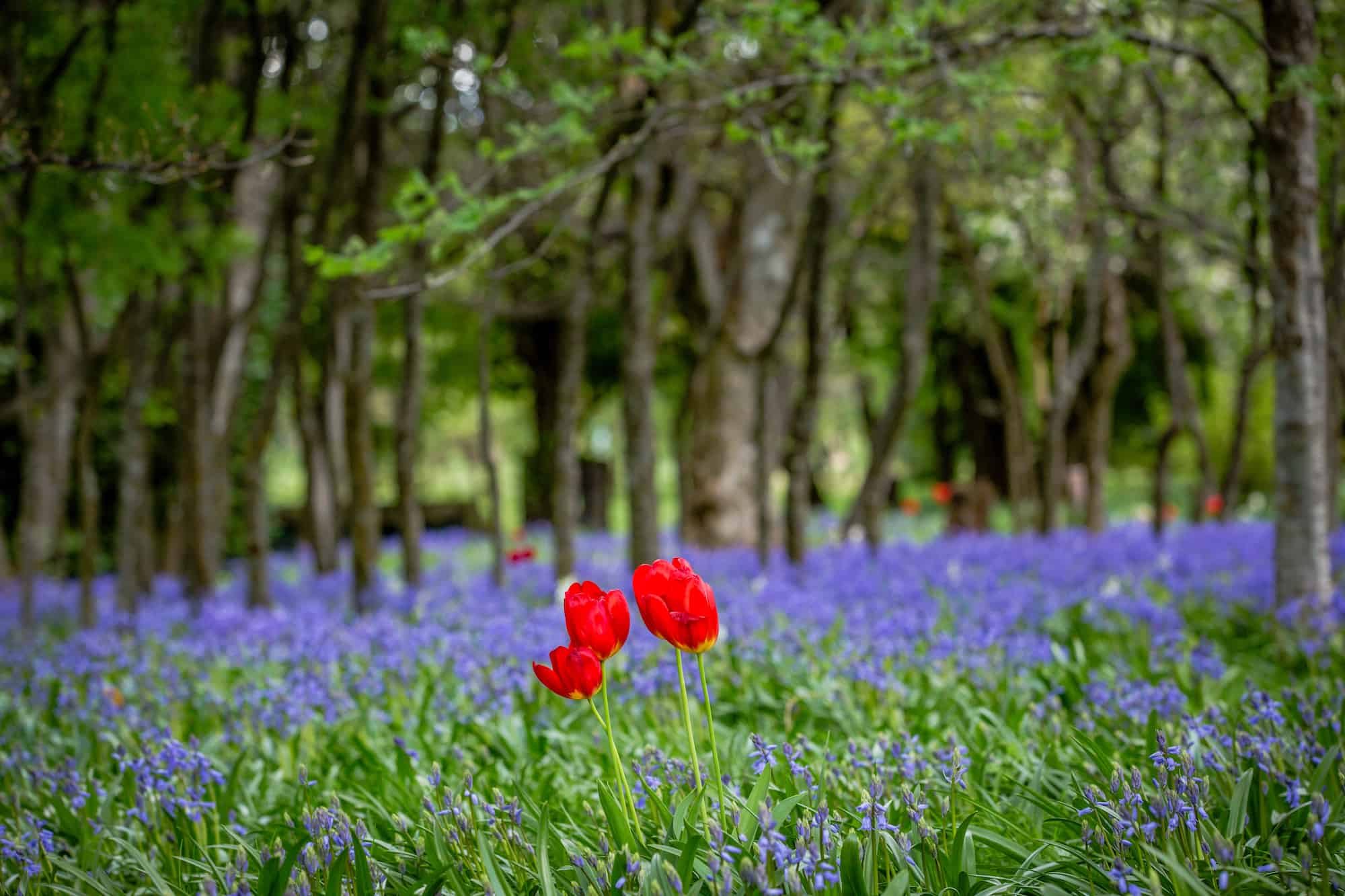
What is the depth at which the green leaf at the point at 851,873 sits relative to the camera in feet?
7.07

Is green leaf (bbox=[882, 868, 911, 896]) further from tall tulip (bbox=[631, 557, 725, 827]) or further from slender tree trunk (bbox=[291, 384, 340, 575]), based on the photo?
slender tree trunk (bbox=[291, 384, 340, 575])

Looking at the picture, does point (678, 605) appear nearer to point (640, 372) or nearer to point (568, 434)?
point (640, 372)

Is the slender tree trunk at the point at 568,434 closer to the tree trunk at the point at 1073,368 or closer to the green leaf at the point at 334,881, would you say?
the tree trunk at the point at 1073,368

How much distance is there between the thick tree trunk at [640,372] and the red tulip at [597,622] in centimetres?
458

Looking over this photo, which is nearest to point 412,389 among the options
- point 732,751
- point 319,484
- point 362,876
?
point 319,484

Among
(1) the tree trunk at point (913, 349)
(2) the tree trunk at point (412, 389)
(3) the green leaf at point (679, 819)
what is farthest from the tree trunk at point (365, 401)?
(3) the green leaf at point (679, 819)

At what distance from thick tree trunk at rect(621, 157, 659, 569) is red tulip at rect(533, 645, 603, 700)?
459 centimetres

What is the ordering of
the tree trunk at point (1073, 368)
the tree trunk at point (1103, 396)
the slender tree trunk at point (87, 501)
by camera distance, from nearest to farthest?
1. the slender tree trunk at point (87, 501)
2. the tree trunk at point (1073, 368)
3. the tree trunk at point (1103, 396)

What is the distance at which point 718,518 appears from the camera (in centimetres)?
1145

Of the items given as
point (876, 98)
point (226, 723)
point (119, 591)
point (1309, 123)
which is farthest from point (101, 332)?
point (1309, 123)

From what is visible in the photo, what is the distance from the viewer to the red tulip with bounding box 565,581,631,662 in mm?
2137

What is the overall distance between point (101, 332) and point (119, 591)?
6.63m

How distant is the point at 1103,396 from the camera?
1109 centimetres

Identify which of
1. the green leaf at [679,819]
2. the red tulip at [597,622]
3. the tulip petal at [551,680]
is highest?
the red tulip at [597,622]
